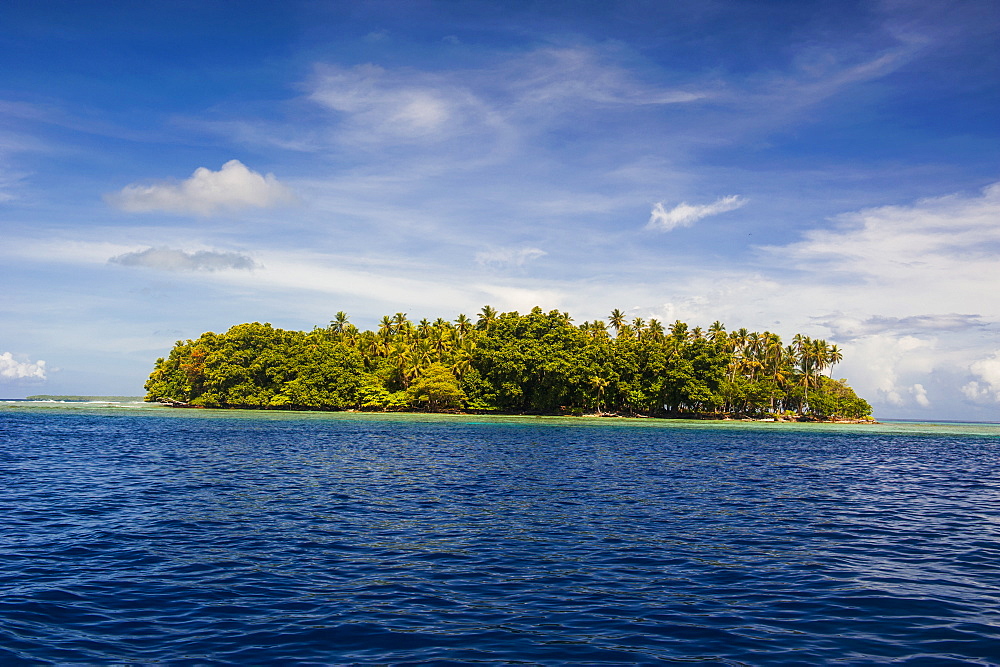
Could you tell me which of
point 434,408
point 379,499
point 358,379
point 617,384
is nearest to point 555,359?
point 617,384

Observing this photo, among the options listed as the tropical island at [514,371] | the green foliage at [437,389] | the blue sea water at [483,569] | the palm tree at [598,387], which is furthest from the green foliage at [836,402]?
the blue sea water at [483,569]

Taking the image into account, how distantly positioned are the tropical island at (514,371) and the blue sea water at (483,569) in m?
87.7

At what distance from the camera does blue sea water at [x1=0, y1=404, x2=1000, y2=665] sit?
10.6m

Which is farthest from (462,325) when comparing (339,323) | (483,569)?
(483,569)

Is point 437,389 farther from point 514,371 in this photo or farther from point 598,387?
point 598,387

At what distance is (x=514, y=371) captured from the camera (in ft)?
386

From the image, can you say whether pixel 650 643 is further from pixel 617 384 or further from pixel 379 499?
pixel 617 384

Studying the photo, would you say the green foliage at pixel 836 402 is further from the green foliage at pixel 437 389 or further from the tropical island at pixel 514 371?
the green foliage at pixel 437 389

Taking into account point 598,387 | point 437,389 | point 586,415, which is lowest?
point 586,415

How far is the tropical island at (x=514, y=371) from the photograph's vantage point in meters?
120

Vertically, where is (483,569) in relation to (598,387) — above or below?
below

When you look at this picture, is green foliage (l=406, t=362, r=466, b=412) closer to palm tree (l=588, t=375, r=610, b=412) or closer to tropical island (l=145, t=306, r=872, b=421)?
tropical island (l=145, t=306, r=872, b=421)

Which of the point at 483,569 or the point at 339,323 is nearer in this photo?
the point at 483,569

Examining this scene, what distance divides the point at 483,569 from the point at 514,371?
103 metres
